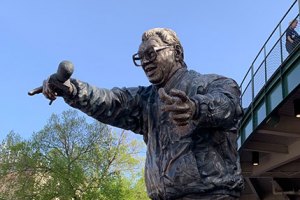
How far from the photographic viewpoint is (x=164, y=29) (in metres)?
3.65

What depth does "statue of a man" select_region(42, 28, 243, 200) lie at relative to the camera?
3.03 meters

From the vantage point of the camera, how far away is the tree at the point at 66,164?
87.9 feet

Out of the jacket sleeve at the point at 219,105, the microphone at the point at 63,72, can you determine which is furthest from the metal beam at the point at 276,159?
the microphone at the point at 63,72

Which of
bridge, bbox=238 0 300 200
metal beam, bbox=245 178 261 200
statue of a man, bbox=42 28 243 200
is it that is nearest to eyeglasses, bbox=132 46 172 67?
statue of a man, bbox=42 28 243 200

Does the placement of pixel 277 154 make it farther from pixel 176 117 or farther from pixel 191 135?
pixel 176 117

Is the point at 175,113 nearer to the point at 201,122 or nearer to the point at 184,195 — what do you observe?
the point at 201,122

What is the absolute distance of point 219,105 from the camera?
118 inches

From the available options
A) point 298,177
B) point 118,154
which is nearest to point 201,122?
point 298,177

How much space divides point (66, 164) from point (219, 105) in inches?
980

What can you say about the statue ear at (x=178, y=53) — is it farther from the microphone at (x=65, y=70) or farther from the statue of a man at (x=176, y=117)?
the microphone at (x=65, y=70)

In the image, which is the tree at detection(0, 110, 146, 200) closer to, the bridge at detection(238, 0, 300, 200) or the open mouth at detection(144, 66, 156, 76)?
the bridge at detection(238, 0, 300, 200)

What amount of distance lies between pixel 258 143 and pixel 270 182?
8087mm

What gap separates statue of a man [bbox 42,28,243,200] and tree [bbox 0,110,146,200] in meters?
23.4

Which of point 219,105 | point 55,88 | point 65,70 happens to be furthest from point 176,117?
point 55,88
